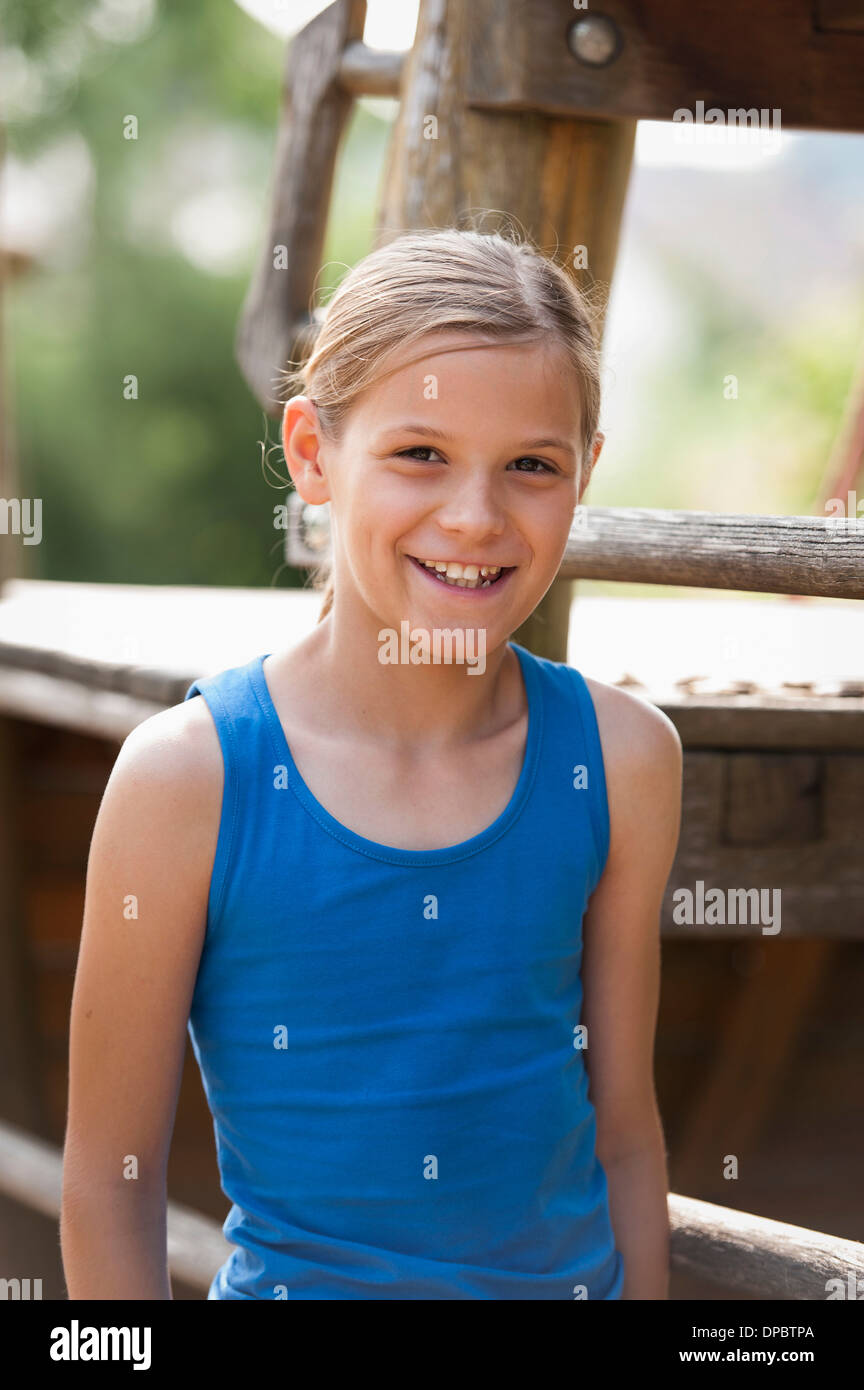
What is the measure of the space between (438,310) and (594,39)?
2.22ft

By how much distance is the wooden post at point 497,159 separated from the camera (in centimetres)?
191

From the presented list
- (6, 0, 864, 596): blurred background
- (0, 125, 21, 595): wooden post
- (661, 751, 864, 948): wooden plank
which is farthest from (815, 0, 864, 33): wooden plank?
(6, 0, 864, 596): blurred background

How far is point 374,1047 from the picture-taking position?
4.53 feet

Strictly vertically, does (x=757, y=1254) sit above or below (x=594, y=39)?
below

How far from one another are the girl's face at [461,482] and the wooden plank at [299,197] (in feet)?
3.62

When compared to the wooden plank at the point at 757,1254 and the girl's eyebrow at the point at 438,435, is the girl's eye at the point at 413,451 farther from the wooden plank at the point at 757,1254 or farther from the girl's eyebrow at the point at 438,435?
the wooden plank at the point at 757,1254

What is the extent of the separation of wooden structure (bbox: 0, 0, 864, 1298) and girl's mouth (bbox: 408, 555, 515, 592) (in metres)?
0.34

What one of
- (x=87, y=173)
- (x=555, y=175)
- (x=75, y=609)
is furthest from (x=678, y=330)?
(x=555, y=175)

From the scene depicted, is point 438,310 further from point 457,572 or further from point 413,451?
point 457,572

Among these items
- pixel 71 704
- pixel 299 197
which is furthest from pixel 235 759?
pixel 299 197

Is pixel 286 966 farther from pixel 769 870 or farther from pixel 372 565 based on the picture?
pixel 769 870

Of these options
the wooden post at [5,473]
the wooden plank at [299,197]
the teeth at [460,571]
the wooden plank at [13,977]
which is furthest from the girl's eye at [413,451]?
the wooden post at [5,473]

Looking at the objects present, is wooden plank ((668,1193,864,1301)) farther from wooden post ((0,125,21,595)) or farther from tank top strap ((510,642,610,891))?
wooden post ((0,125,21,595))
